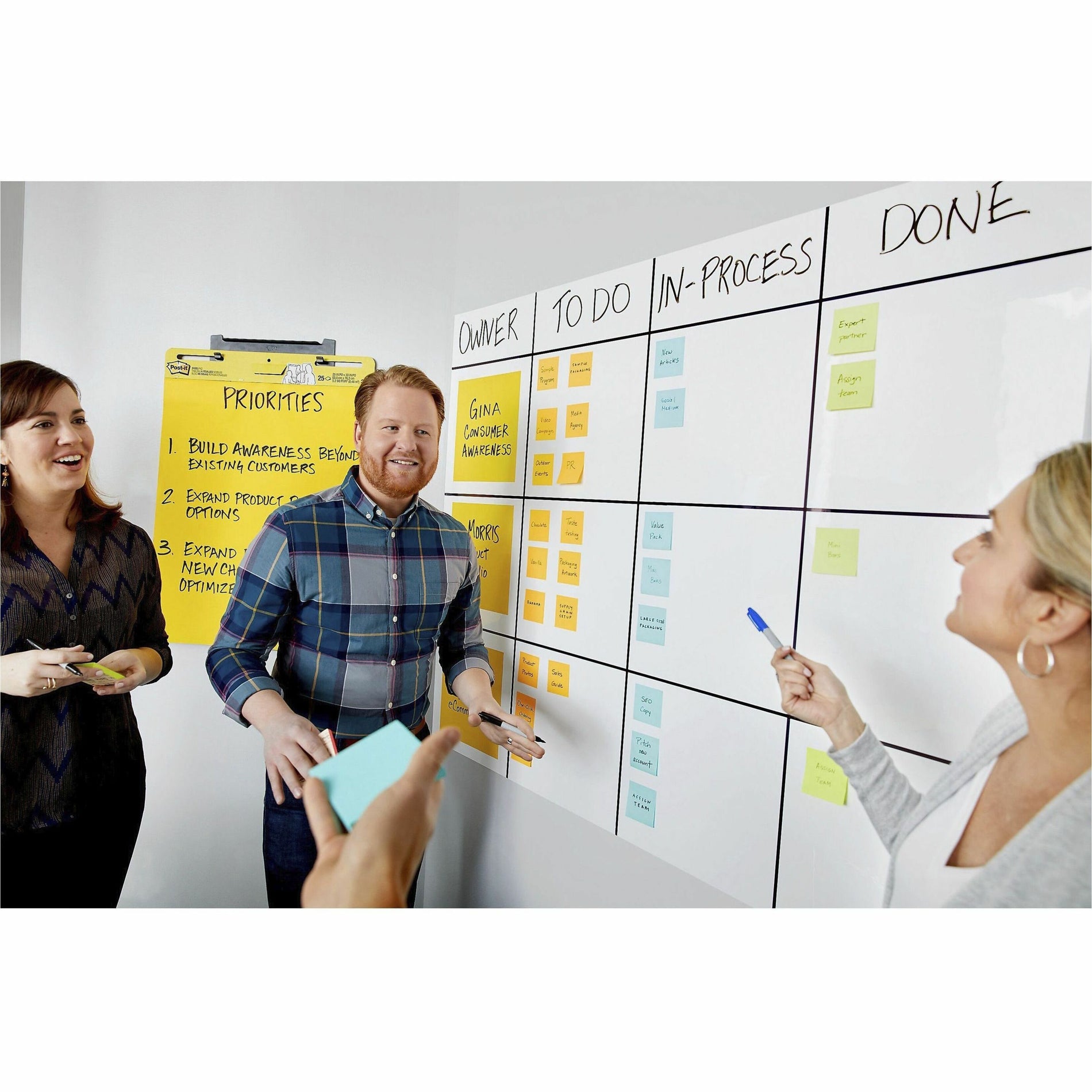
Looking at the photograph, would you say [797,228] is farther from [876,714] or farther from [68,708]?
[68,708]

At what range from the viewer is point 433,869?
1.09 m

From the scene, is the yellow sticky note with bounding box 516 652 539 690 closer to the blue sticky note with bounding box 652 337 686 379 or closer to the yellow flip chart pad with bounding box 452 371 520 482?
the yellow flip chart pad with bounding box 452 371 520 482

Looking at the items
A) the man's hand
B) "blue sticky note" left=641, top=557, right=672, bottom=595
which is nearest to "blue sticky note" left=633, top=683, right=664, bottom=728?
"blue sticky note" left=641, top=557, right=672, bottom=595

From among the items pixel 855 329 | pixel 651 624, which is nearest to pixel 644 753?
pixel 651 624

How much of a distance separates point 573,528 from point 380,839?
0.64 meters

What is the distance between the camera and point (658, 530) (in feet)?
3.48

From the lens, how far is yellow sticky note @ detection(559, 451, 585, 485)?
45.9 inches

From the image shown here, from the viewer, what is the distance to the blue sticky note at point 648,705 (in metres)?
1.07

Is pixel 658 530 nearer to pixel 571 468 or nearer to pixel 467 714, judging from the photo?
pixel 571 468

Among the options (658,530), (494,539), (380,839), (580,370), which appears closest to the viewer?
(380,839)

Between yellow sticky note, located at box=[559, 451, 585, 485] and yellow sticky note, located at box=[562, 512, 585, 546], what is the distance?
5 centimetres
